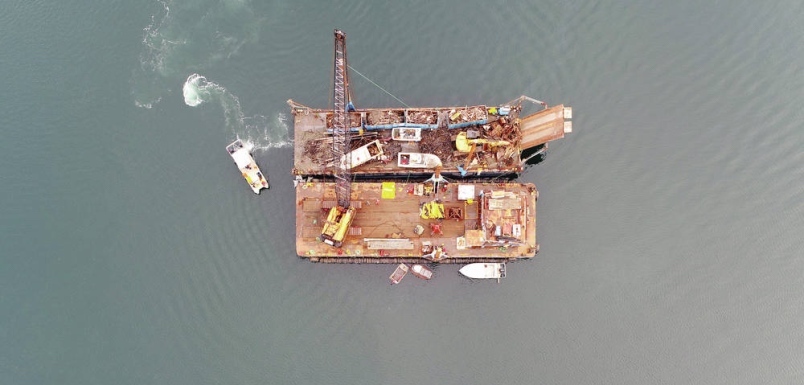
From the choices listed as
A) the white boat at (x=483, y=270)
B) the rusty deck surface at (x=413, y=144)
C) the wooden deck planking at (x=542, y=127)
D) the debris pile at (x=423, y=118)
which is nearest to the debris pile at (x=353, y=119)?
the rusty deck surface at (x=413, y=144)

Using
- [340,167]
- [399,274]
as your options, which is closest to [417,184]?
[340,167]

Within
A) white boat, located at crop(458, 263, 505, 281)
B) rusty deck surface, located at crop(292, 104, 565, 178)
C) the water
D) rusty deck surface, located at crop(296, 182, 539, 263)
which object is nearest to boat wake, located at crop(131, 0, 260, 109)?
the water

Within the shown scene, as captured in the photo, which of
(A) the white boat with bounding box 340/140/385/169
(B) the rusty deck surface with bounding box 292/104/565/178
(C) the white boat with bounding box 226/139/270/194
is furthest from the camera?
(C) the white boat with bounding box 226/139/270/194

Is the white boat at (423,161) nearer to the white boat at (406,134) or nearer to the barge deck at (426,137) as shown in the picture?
the barge deck at (426,137)

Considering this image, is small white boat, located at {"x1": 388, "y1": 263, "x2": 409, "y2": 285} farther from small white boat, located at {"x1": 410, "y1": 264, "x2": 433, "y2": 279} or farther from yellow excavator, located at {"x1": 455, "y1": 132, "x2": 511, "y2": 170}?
yellow excavator, located at {"x1": 455, "y1": 132, "x2": 511, "y2": 170}

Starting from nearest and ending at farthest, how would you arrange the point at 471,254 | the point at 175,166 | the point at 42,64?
the point at 471,254 < the point at 175,166 < the point at 42,64

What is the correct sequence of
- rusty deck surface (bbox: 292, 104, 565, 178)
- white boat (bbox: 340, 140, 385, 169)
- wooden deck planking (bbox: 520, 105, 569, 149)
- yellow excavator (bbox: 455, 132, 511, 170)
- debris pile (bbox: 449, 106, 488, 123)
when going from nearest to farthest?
1. wooden deck planking (bbox: 520, 105, 569, 149)
2. yellow excavator (bbox: 455, 132, 511, 170)
3. white boat (bbox: 340, 140, 385, 169)
4. rusty deck surface (bbox: 292, 104, 565, 178)
5. debris pile (bbox: 449, 106, 488, 123)

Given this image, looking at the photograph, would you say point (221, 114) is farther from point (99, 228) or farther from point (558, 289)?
point (558, 289)

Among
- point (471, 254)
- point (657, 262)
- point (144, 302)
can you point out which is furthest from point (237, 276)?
point (657, 262)
